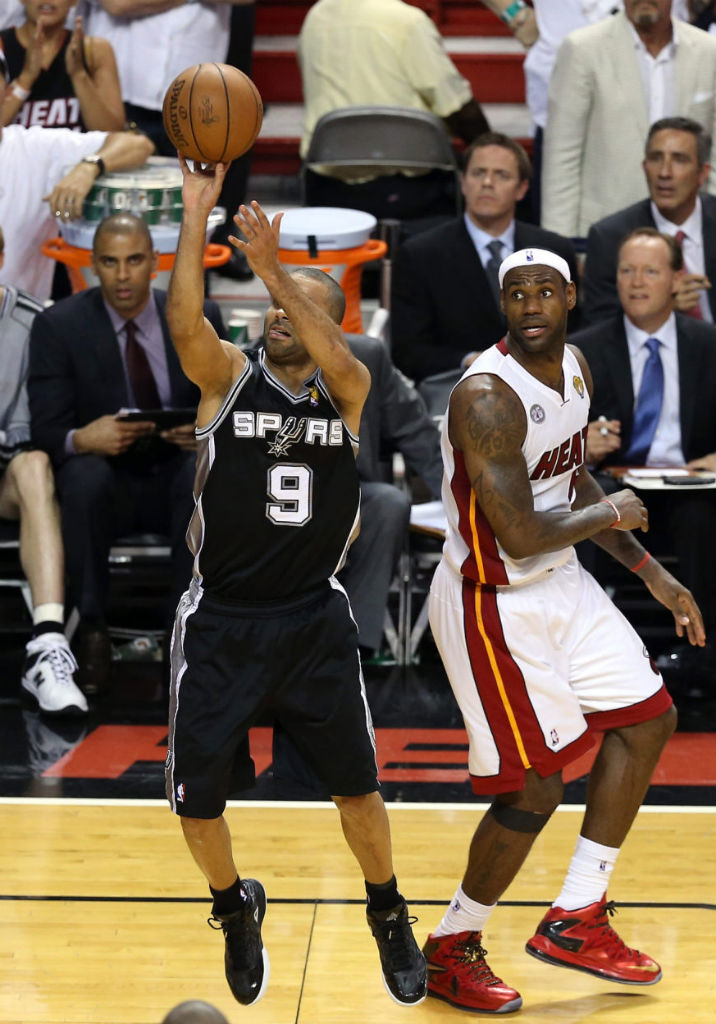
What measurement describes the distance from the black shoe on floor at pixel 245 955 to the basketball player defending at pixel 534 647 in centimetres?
47

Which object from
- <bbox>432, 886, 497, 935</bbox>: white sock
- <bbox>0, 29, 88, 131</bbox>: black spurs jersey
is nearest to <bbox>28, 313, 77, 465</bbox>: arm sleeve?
<bbox>0, 29, 88, 131</bbox>: black spurs jersey

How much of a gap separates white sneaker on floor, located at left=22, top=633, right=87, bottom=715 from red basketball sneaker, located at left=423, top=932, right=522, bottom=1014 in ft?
6.52

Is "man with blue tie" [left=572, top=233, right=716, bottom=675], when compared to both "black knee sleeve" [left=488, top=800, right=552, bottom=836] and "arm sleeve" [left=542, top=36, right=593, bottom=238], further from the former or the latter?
"black knee sleeve" [left=488, top=800, right=552, bottom=836]

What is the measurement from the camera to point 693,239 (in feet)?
20.8

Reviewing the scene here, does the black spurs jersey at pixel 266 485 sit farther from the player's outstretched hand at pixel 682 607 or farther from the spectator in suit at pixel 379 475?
the spectator in suit at pixel 379 475

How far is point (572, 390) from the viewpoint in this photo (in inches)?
144

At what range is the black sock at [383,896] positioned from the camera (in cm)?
352

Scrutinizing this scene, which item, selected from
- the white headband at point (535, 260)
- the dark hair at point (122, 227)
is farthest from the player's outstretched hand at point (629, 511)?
the dark hair at point (122, 227)

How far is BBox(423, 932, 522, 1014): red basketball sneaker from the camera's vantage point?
11.9 ft

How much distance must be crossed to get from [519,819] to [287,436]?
3.51ft

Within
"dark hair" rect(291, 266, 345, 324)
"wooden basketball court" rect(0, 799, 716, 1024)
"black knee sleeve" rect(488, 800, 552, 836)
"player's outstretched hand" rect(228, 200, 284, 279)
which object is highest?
"player's outstretched hand" rect(228, 200, 284, 279)

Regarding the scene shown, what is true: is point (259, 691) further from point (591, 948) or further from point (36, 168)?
point (36, 168)

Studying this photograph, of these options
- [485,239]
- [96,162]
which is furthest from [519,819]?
[96,162]

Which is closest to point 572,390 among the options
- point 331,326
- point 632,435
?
point 331,326
